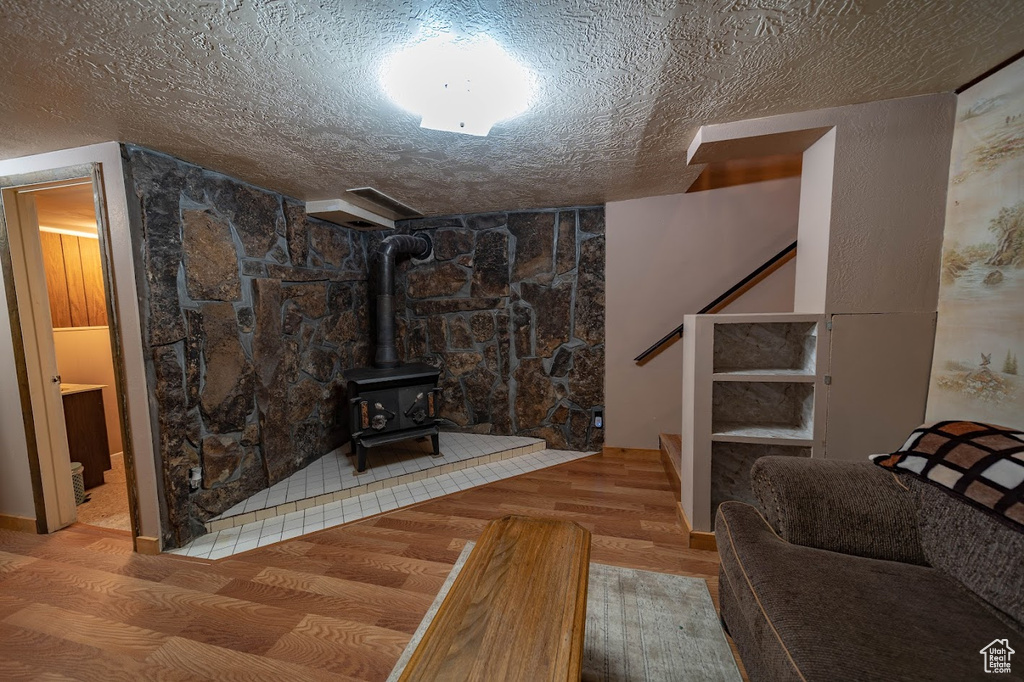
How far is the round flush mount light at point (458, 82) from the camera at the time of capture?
115 cm

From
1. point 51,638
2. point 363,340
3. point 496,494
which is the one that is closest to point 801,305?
point 496,494

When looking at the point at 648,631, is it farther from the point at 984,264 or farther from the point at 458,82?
the point at 458,82

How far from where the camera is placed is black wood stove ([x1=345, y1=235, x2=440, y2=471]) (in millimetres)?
2600

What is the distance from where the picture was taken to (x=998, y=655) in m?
0.75

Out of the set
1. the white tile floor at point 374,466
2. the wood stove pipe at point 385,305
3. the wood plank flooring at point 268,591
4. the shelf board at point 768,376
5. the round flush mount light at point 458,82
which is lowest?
the wood plank flooring at point 268,591

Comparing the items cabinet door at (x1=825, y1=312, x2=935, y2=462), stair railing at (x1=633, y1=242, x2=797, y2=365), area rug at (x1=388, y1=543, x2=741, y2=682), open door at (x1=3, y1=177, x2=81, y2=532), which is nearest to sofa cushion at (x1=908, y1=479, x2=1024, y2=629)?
cabinet door at (x1=825, y1=312, x2=935, y2=462)

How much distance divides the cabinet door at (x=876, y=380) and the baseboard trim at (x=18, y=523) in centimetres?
415

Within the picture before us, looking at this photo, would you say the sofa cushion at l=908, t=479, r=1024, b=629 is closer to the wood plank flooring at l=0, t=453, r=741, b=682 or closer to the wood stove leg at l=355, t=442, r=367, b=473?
the wood plank flooring at l=0, t=453, r=741, b=682

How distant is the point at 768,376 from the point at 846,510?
70 centimetres

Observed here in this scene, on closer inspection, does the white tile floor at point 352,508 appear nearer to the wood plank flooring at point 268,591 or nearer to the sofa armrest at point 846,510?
the wood plank flooring at point 268,591

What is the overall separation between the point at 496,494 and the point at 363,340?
1.81m

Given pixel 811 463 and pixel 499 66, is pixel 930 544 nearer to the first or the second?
pixel 811 463

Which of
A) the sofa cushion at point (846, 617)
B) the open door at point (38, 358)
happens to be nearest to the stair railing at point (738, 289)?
the sofa cushion at point (846, 617)

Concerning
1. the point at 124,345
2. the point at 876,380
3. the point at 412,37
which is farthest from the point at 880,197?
the point at 124,345
